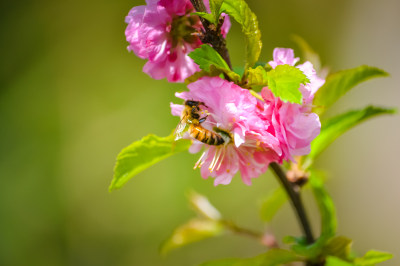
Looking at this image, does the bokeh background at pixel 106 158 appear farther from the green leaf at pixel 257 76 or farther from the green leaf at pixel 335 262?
the green leaf at pixel 257 76

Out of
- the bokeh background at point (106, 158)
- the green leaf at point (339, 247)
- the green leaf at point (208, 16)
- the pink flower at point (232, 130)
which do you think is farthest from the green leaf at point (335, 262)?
the bokeh background at point (106, 158)

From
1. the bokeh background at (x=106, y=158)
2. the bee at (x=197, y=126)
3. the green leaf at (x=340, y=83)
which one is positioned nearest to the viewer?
the bee at (x=197, y=126)

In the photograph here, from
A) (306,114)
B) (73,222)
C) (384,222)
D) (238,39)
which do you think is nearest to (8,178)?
(73,222)

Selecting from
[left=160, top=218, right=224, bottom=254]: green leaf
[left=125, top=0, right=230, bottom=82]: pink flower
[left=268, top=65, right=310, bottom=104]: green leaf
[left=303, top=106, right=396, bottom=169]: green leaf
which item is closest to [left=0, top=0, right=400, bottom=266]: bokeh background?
[left=160, top=218, right=224, bottom=254]: green leaf

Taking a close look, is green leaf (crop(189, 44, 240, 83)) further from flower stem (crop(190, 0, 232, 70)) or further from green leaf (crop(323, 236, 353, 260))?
green leaf (crop(323, 236, 353, 260))

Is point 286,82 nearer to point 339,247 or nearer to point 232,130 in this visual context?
point 232,130
